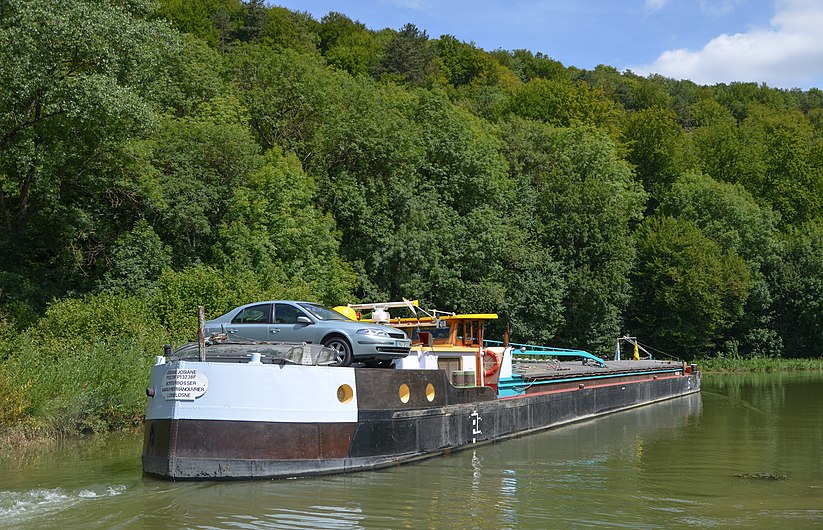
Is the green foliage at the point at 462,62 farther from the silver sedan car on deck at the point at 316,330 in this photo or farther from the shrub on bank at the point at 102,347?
the silver sedan car on deck at the point at 316,330

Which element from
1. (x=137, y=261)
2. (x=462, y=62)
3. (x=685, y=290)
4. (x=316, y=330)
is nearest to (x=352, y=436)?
(x=316, y=330)

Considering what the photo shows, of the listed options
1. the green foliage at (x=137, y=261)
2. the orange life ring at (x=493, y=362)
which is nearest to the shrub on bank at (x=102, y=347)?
the green foliage at (x=137, y=261)

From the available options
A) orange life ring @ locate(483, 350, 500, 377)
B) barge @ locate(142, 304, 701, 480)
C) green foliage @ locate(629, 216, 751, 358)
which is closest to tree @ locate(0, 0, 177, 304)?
orange life ring @ locate(483, 350, 500, 377)

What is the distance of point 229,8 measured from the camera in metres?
87.2

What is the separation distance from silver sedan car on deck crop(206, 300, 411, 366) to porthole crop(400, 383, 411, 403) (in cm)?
63

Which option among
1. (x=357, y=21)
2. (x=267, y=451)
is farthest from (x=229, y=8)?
(x=267, y=451)

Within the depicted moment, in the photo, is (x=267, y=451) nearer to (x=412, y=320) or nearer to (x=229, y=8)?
(x=412, y=320)

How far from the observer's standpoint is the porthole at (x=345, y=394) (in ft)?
52.6

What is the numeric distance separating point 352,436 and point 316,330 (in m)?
2.34

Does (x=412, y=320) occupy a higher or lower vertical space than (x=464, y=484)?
higher

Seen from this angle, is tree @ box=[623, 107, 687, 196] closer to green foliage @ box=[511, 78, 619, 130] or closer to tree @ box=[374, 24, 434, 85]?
green foliage @ box=[511, 78, 619, 130]

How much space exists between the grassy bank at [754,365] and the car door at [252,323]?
45710mm

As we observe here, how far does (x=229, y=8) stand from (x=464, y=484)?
80063mm

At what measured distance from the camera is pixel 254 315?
17.9 m
